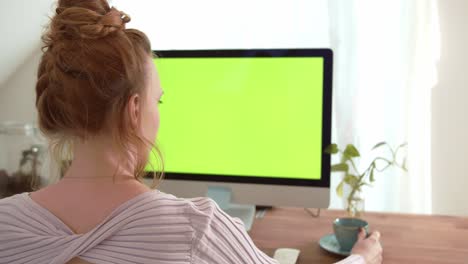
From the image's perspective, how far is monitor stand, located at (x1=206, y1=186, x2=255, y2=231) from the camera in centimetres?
128

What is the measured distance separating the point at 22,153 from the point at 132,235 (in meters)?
1.21

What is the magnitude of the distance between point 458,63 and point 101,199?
1.68 m

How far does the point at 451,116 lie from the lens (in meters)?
1.93

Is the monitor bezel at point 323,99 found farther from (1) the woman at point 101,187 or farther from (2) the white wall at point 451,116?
(2) the white wall at point 451,116

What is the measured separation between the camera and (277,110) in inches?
48.9

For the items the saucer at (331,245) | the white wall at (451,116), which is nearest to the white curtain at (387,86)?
the white wall at (451,116)

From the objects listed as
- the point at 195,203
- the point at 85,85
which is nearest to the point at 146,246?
the point at 195,203

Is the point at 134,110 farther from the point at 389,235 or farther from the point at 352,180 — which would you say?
the point at 389,235

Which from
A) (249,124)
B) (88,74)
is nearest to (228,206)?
(249,124)

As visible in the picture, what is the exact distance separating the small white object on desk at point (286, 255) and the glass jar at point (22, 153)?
2.86ft

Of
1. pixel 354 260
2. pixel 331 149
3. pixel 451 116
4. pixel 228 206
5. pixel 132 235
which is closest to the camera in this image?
pixel 132 235

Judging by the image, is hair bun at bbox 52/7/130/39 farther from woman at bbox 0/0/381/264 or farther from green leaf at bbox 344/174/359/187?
green leaf at bbox 344/174/359/187

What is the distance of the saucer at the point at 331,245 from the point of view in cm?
110

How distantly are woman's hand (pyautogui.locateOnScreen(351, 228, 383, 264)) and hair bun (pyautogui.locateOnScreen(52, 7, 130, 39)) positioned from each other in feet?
2.20
